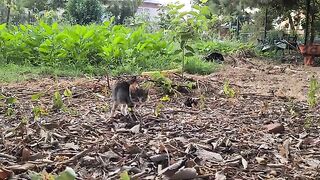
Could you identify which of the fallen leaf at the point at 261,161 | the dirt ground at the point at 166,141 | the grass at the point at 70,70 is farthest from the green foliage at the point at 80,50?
the fallen leaf at the point at 261,161

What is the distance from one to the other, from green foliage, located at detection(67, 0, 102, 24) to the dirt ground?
15.3m

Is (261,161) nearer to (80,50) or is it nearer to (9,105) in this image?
(9,105)

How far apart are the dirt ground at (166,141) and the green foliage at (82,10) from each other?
604 inches

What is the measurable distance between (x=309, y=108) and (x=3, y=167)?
2.49 meters

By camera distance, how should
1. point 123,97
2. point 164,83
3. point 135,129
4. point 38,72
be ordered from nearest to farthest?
point 135,129
point 123,97
point 164,83
point 38,72

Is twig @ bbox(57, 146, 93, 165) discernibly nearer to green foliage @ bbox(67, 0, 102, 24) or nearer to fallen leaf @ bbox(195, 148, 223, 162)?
fallen leaf @ bbox(195, 148, 223, 162)

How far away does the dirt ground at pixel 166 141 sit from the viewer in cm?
183

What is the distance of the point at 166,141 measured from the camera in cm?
225

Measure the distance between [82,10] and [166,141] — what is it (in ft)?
55.3

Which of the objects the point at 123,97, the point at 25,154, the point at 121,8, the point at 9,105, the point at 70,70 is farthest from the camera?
the point at 121,8

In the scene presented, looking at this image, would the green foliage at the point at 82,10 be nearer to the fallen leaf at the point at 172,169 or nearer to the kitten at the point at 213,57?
the kitten at the point at 213,57

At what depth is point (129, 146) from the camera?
210 centimetres

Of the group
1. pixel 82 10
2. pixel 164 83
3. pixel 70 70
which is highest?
pixel 82 10

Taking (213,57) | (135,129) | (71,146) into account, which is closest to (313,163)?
(135,129)
